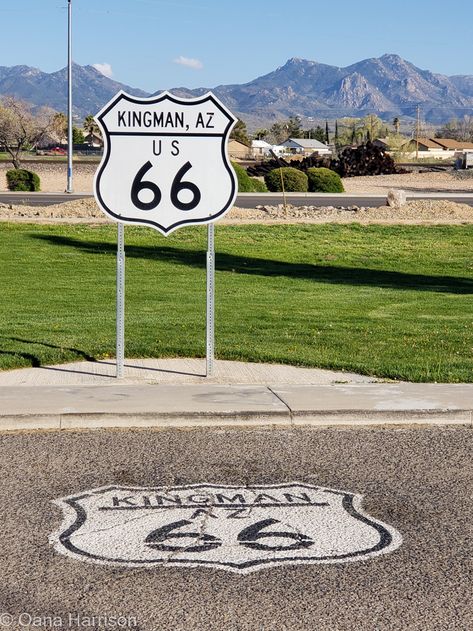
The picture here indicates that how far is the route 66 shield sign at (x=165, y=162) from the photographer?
9.11 m

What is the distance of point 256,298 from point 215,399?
6.67 metres

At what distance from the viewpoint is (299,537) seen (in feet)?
18.5

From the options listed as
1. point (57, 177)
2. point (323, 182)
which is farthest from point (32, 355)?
point (57, 177)

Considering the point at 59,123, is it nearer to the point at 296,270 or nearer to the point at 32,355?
the point at 296,270

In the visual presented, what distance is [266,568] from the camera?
17.0ft

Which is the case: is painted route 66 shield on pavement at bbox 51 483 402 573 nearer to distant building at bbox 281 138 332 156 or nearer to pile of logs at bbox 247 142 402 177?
pile of logs at bbox 247 142 402 177

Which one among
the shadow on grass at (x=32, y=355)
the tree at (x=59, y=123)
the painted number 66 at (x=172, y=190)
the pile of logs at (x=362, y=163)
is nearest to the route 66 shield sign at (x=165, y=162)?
the painted number 66 at (x=172, y=190)

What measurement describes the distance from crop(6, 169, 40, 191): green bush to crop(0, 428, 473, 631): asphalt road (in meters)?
41.9

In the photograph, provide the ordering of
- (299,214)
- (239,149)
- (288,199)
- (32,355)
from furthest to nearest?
(239,149), (288,199), (299,214), (32,355)

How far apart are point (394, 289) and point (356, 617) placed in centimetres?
1240

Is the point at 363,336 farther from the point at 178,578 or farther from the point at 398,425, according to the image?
the point at 178,578

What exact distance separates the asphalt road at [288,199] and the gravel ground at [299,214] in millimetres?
4950

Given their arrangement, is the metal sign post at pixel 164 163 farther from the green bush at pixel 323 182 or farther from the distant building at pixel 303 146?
the distant building at pixel 303 146

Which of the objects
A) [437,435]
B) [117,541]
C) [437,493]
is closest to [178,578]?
[117,541]
